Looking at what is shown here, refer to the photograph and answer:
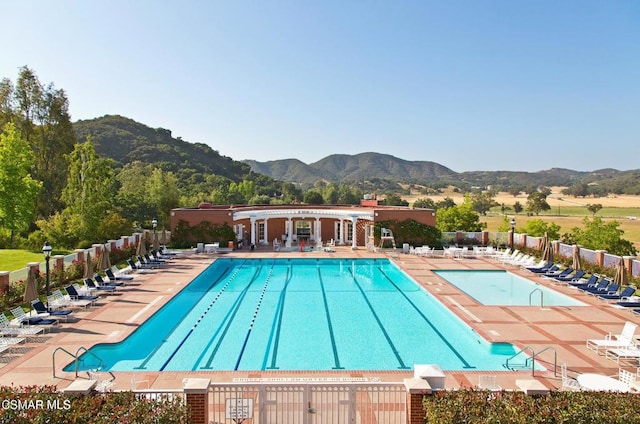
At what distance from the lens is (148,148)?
80625mm

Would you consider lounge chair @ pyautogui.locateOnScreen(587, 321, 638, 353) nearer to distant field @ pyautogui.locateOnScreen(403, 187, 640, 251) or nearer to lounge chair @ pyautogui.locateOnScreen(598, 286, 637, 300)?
lounge chair @ pyautogui.locateOnScreen(598, 286, 637, 300)

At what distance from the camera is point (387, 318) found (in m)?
15.5

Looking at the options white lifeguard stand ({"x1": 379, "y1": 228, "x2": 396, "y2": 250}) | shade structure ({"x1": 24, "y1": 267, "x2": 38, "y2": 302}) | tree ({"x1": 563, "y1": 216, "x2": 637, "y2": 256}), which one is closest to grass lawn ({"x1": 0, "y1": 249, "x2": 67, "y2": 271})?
shade structure ({"x1": 24, "y1": 267, "x2": 38, "y2": 302})

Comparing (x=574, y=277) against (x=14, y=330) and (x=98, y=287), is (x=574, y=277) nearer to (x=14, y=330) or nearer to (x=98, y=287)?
(x=98, y=287)

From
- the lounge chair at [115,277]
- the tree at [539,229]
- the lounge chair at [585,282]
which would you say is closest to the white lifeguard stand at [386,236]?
the tree at [539,229]

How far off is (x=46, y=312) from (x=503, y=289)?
18.0 m

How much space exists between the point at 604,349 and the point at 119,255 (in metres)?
23.1

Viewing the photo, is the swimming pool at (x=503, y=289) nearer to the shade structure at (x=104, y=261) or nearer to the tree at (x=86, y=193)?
the shade structure at (x=104, y=261)

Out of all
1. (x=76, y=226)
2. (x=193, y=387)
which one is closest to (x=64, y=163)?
(x=76, y=226)

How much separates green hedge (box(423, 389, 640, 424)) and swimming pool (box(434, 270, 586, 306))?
32.0 ft

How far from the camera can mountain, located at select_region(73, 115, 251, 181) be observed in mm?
76000

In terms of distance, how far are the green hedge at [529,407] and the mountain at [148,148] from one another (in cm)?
7296

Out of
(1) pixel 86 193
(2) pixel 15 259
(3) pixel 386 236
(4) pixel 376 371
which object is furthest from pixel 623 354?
(1) pixel 86 193

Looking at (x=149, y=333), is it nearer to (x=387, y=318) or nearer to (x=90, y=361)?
(x=90, y=361)
